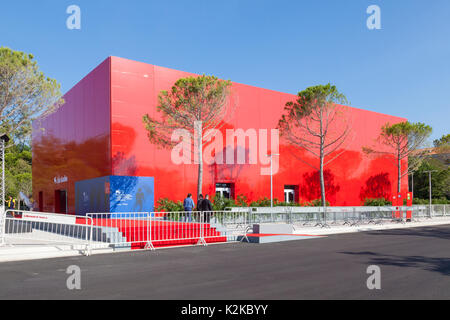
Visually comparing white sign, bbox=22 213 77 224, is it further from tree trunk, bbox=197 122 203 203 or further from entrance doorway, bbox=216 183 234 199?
entrance doorway, bbox=216 183 234 199

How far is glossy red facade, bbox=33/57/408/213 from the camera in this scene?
24797 millimetres

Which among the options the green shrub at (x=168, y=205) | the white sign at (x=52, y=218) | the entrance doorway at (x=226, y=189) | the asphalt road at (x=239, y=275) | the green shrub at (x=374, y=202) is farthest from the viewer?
the green shrub at (x=374, y=202)

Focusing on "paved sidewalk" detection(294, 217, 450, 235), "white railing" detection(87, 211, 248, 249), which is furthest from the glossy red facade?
"white railing" detection(87, 211, 248, 249)

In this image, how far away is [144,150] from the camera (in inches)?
1001

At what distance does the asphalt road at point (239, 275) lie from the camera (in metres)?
6.53

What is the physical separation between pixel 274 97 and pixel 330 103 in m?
5.01

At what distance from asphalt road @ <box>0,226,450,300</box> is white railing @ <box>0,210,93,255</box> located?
3.96 feet

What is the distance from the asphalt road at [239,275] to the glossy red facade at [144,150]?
13.5 metres

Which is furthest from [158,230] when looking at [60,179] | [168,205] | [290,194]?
[60,179]

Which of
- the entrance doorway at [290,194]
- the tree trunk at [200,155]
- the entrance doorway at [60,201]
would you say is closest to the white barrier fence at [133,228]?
the tree trunk at [200,155]

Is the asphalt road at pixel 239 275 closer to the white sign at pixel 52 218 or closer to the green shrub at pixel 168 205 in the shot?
the white sign at pixel 52 218

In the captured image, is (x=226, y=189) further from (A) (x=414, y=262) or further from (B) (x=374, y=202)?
(A) (x=414, y=262)

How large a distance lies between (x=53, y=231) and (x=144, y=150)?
10346 millimetres
